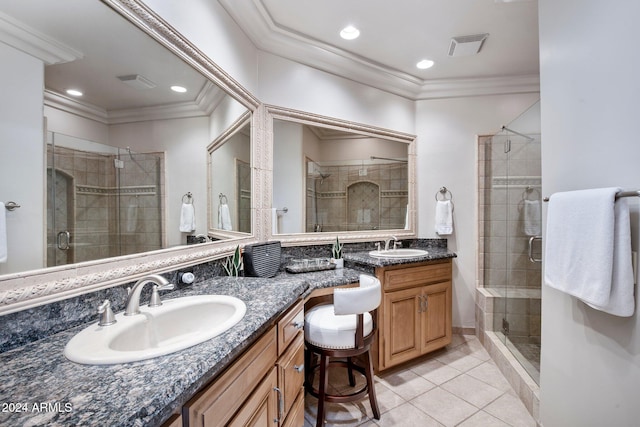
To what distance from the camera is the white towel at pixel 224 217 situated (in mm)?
1606

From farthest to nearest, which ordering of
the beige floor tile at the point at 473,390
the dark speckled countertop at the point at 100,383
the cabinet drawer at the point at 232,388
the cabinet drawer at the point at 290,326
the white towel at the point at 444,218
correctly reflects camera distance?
the white towel at the point at 444,218, the beige floor tile at the point at 473,390, the cabinet drawer at the point at 290,326, the cabinet drawer at the point at 232,388, the dark speckled countertop at the point at 100,383

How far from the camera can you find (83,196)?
884 millimetres

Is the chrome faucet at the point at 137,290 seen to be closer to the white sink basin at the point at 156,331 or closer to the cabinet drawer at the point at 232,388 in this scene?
the white sink basin at the point at 156,331

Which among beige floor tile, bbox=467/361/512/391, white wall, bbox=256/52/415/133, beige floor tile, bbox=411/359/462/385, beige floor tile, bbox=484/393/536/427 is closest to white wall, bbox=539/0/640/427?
beige floor tile, bbox=484/393/536/427

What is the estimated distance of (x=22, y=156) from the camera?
0.73 m

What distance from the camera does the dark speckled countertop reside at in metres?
0.47

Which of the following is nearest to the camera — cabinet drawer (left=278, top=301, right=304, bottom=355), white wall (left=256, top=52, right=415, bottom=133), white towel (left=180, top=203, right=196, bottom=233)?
cabinet drawer (left=278, top=301, right=304, bottom=355)

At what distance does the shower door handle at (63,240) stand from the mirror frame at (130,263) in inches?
2.4

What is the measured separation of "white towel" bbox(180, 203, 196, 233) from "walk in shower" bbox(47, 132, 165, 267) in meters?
0.13

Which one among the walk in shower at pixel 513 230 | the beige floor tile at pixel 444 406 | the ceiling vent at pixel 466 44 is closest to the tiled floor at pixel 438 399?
the beige floor tile at pixel 444 406

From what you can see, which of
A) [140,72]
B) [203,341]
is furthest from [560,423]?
[140,72]

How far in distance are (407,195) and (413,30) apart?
141 centimetres

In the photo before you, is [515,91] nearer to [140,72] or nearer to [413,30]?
[413,30]

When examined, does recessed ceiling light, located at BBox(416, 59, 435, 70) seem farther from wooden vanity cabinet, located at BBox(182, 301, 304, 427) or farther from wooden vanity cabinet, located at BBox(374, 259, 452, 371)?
wooden vanity cabinet, located at BBox(182, 301, 304, 427)
